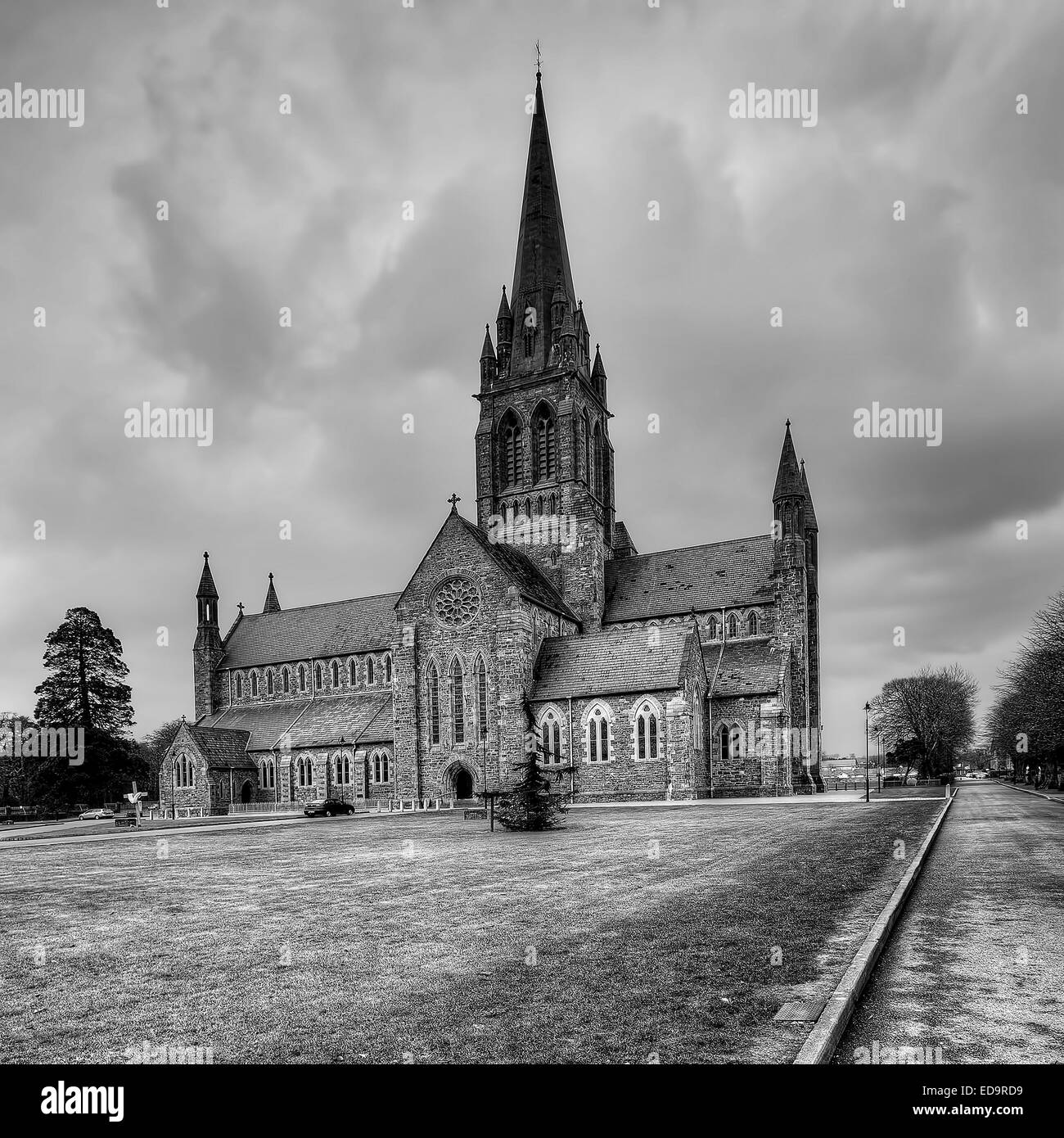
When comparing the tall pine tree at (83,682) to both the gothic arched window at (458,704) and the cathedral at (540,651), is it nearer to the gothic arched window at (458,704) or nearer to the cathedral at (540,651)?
the cathedral at (540,651)

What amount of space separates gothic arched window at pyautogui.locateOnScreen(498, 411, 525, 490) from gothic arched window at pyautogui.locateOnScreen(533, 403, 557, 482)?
1.23 m

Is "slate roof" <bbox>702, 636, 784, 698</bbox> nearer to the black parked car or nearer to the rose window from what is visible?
the rose window

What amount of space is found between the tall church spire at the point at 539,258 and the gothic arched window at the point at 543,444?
11.5 feet

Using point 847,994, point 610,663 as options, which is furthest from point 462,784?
point 847,994

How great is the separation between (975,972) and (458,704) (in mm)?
43623

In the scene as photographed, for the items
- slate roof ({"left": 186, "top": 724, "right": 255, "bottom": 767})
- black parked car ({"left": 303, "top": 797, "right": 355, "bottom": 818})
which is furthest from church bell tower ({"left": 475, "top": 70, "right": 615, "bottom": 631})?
slate roof ({"left": 186, "top": 724, "right": 255, "bottom": 767})

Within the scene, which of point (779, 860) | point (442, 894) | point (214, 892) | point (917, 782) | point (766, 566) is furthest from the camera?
point (917, 782)

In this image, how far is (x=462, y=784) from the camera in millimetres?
50250

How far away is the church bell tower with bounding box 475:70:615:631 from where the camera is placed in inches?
2263

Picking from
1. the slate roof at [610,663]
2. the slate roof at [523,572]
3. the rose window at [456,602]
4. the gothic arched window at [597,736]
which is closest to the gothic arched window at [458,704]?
the rose window at [456,602]
